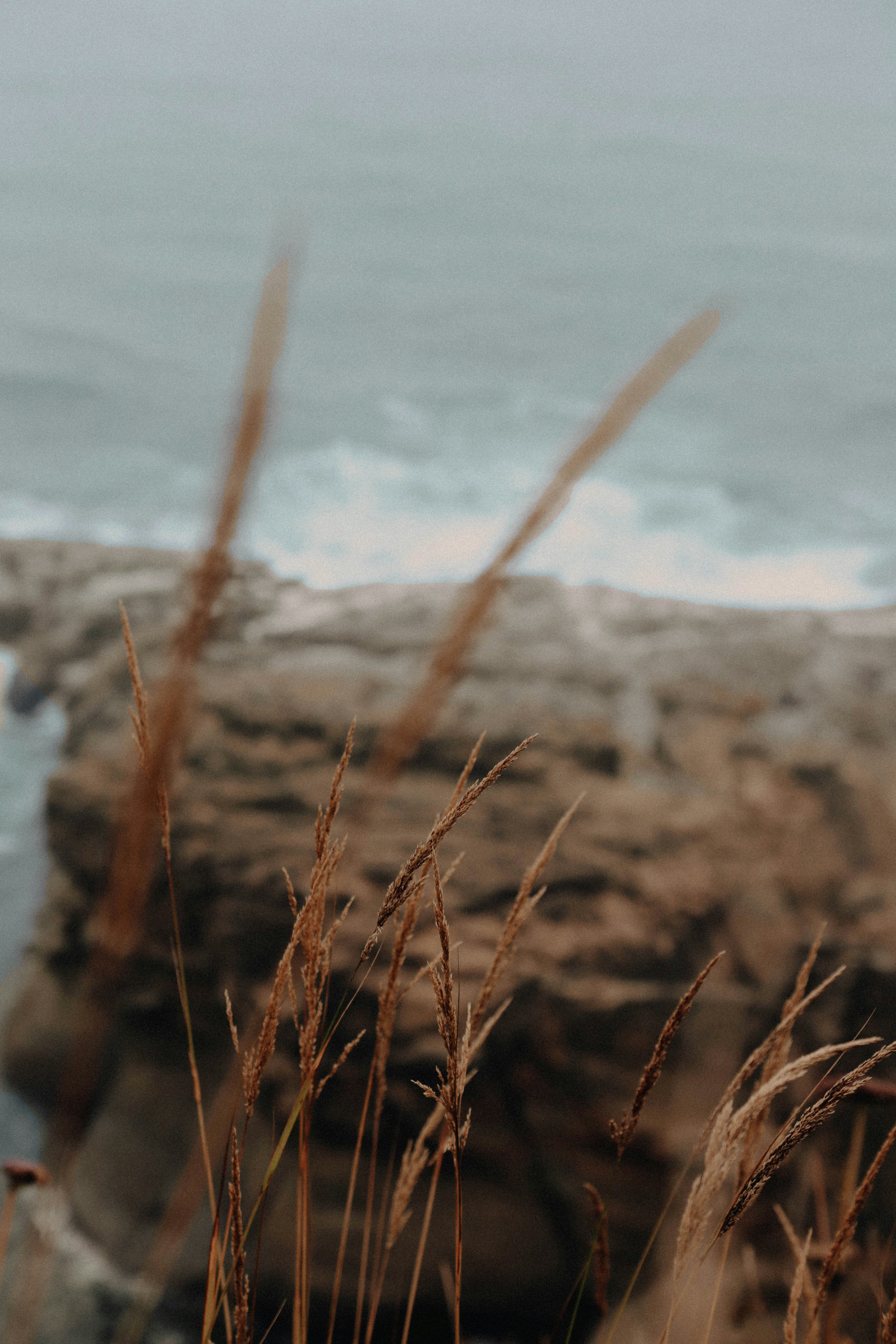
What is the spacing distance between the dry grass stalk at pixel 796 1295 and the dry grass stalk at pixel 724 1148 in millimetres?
60

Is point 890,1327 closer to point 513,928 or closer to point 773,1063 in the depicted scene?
point 773,1063

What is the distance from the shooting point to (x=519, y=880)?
187cm

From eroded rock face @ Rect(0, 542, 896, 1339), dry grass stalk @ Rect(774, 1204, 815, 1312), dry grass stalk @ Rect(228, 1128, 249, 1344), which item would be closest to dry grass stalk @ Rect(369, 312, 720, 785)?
dry grass stalk @ Rect(228, 1128, 249, 1344)

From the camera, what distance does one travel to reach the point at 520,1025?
1.76 metres

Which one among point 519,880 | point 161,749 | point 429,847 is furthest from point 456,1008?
point 519,880

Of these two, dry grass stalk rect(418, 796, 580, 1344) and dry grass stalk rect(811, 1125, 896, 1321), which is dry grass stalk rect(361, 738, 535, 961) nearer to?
dry grass stalk rect(418, 796, 580, 1344)

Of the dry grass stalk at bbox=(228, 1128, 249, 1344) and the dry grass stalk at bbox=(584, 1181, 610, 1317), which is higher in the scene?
the dry grass stalk at bbox=(228, 1128, 249, 1344)

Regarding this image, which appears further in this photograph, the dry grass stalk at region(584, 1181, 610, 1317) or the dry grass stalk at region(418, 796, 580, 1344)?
the dry grass stalk at region(584, 1181, 610, 1317)

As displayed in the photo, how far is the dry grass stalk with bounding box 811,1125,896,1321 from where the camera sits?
1.52 ft

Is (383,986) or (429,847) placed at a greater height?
(429,847)

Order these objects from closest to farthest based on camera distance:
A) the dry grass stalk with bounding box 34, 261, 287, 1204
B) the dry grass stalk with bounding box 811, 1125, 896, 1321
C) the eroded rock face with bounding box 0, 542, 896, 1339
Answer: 1. the dry grass stalk with bounding box 34, 261, 287, 1204
2. the dry grass stalk with bounding box 811, 1125, 896, 1321
3. the eroded rock face with bounding box 0, 542, 896, 1339

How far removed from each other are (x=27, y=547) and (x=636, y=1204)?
2.96 meters

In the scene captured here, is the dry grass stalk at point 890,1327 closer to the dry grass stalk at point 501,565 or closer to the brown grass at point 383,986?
the brown grass at point 383,986

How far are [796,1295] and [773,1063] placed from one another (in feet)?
0.41
